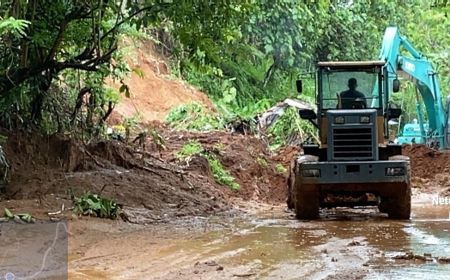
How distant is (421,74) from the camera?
21.9 metres

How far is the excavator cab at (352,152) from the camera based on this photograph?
12.5m

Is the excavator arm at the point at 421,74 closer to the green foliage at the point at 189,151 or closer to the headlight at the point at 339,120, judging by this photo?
the green foliage at the point at 189,151

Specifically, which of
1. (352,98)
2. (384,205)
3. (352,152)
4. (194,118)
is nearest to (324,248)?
(352,152)

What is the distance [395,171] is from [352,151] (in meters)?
0.87

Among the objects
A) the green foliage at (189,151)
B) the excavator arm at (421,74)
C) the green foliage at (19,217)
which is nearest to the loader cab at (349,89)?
the green foliage at (189,151)

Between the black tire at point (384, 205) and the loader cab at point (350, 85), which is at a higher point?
the loader cab at point (350, 85)

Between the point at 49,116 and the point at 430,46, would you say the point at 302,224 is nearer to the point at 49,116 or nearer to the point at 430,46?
the point at 49,116

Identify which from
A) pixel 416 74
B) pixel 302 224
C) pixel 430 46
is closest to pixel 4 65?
pixel 302 224

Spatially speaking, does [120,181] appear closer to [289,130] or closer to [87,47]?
[87,47]

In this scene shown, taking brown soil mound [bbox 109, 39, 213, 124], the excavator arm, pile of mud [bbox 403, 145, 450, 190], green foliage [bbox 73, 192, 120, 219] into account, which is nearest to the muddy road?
green foliage [bbox 73, 192, 120, 219]

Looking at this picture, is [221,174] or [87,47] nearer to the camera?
[87,47]

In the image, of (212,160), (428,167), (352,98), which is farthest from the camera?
(428,167)

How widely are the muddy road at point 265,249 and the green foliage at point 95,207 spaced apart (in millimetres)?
348

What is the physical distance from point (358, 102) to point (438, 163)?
868 cm
